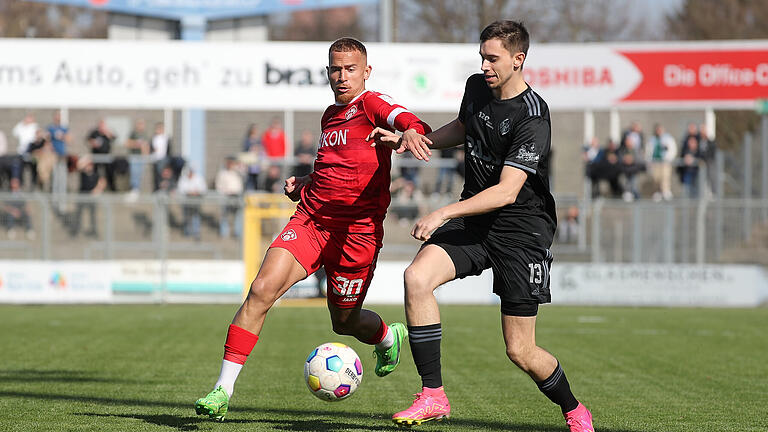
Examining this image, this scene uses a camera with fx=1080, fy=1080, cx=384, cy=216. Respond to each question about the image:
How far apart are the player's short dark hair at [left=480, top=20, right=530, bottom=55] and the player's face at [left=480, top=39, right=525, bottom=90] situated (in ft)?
0.08

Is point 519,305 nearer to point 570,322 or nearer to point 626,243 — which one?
point 570,322

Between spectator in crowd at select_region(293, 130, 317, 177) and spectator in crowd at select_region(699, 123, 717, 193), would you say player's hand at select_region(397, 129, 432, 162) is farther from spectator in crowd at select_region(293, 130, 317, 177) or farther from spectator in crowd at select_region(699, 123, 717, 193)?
spectator in crowd at select_region(699, 123, 717, 193)

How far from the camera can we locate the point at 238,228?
21.3 metres

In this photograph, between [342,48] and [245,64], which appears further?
[245,64]

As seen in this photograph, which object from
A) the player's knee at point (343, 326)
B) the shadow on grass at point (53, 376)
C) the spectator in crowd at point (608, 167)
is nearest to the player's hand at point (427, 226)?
the player's knee at point (343, 326)

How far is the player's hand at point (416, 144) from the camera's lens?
5.99 meters

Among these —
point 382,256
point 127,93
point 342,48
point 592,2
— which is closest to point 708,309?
point 382,256

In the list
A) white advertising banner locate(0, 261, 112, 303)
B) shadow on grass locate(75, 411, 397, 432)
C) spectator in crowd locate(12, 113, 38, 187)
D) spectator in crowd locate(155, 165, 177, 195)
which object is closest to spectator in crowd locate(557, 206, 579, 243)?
spectator in crowd locate(155, 165, 177, 195)

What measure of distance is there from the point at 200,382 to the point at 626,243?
14.1m

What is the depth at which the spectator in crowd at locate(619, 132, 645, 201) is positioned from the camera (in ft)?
75.3

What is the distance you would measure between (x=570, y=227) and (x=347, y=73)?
15.2 metres

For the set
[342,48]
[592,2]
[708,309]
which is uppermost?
[592,2]

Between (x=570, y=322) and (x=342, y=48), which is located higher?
(x=342, y=48)

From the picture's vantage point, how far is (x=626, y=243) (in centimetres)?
2136
